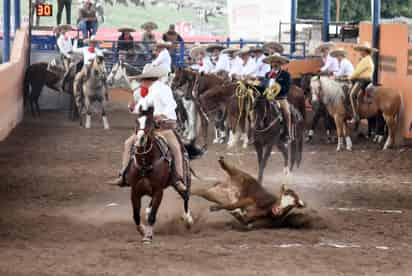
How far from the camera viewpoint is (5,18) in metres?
30.2

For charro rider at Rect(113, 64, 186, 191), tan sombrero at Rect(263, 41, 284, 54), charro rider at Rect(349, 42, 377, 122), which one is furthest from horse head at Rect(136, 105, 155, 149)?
tan sombrero at Rect(263, 41, 284, 54)

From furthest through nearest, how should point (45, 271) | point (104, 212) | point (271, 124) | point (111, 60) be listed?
point (111, 60)
point (271, 124)
point (104, 212)
point (45, 271)

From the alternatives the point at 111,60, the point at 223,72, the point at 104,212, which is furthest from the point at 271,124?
the point at 111,60

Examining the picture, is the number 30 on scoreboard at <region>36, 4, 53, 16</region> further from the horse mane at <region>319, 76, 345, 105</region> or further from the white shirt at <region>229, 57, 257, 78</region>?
the horse mane at <region>319, 76, 345, 105</region>

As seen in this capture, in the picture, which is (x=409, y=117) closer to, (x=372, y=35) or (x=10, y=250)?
(x=372, y=35)

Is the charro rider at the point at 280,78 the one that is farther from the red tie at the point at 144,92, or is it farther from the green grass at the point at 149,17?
the green grass at the point at 149,17

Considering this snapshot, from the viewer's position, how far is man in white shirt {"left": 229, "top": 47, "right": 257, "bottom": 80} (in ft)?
90.5

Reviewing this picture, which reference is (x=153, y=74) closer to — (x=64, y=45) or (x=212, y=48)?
(x=212, y=48)

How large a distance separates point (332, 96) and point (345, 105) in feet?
1.29

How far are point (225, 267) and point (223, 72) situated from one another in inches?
714

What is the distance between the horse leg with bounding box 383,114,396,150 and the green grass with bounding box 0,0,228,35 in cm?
2847

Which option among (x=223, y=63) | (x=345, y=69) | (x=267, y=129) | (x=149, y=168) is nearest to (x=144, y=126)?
(x=149, y=168)

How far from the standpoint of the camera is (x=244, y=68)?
2791cm

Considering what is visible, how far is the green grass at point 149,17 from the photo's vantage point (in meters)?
53.3
